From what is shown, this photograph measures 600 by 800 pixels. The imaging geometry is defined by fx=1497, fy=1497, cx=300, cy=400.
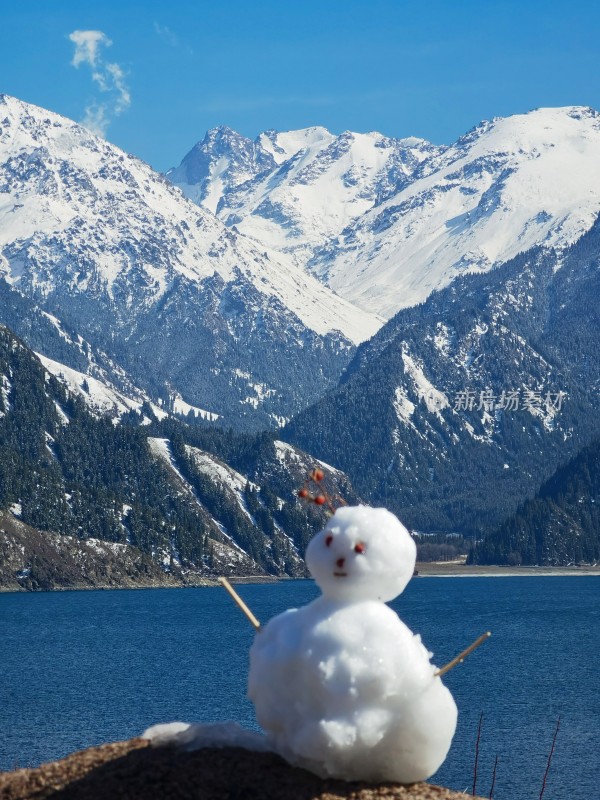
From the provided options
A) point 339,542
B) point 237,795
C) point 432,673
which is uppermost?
point 339,542

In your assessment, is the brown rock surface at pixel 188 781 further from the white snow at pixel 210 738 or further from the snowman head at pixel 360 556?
the snowman head at pixel 360 556

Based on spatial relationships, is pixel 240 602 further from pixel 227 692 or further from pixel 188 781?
pixel 227 692

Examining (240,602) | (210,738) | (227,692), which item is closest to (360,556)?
(240,602)

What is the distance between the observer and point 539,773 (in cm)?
8225

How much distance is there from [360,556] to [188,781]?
5.97 meters

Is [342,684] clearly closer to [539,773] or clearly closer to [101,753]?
[101,753]

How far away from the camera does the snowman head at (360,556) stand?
32.5m

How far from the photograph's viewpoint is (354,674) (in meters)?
31.3

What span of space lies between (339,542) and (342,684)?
3154mm

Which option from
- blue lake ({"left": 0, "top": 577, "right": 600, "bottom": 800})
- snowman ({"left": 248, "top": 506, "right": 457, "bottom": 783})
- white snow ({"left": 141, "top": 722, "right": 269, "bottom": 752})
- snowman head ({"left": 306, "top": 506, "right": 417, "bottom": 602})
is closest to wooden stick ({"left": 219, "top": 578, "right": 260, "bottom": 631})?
snowman ({"left": 248, "top": 506, "right": 457, "bottom": 783})

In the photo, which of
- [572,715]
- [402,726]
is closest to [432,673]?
[402,726]

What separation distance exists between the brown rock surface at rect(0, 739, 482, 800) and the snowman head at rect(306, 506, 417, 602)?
13.1 feet

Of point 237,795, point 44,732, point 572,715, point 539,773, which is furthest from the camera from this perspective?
point 572,715

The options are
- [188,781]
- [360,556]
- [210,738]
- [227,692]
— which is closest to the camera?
[188,781]
